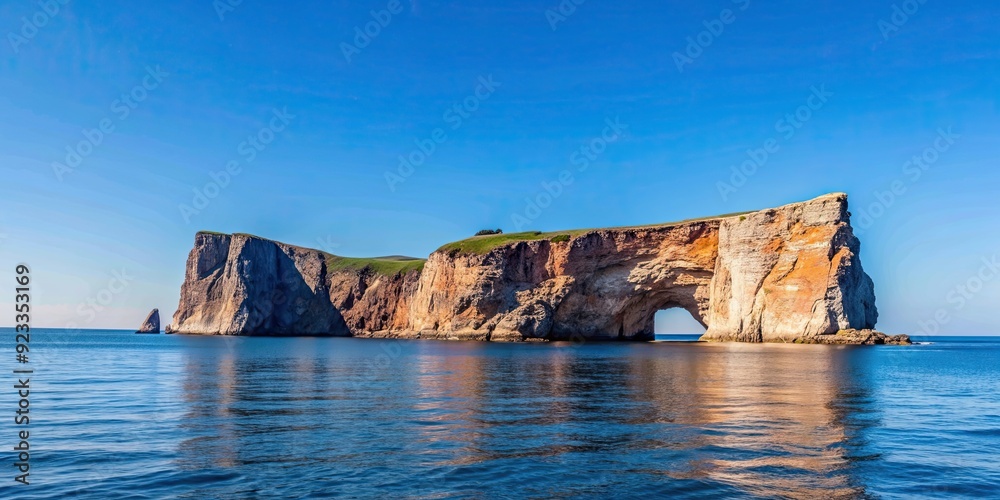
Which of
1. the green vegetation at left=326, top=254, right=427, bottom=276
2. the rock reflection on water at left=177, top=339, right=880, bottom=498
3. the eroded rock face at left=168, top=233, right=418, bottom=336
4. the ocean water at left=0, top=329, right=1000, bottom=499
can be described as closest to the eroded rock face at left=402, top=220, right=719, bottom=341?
the green vegetation at left=326, top=254, right=427, bottom=276

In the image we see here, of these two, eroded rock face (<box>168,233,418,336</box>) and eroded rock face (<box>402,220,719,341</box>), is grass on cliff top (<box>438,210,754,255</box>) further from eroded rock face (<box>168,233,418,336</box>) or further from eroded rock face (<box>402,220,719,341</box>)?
eroded rock face (<box>168,233,418,336</box>)

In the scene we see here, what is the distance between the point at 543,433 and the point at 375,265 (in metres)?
160

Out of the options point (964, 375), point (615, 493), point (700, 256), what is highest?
point (700, 256)

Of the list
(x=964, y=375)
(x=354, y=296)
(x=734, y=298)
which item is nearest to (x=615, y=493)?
(x=964, y=375)

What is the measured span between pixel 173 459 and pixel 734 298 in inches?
3343

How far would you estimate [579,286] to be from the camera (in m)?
106

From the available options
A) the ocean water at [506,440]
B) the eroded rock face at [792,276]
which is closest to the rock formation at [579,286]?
the eroded rock face at [792,276]

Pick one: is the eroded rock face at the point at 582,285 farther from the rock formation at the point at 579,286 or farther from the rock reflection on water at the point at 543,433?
the rock reflection on water at the point at 543,433

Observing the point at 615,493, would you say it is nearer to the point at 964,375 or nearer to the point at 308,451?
the point at 308,451

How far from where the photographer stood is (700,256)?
95.0 meters

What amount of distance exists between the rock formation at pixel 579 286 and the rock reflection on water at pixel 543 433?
52770 mm

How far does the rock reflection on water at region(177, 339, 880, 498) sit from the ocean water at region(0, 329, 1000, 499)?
2.8 inches

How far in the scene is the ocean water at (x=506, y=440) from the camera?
37.4 ft

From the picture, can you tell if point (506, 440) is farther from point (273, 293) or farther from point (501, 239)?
point (273, 293)
